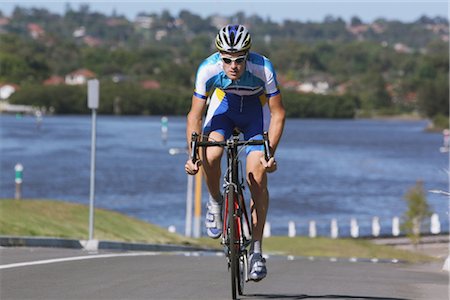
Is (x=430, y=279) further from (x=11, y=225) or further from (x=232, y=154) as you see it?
(x=11, y=225)

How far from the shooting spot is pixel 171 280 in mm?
12477

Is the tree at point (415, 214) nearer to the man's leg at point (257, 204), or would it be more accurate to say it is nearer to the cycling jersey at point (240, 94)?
the man's leg at point (257, 204)

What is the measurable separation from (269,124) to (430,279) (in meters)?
4.38

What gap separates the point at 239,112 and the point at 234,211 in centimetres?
89

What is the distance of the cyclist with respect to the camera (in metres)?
10.7

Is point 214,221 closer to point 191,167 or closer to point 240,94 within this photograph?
point 191,167

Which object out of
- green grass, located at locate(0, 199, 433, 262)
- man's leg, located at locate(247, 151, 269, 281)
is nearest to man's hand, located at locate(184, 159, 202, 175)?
man's leg, located at locate(247, 151, 269, 281)

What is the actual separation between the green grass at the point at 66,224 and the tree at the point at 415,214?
22686mm

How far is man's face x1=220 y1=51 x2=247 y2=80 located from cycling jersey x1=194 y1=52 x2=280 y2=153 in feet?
0.35

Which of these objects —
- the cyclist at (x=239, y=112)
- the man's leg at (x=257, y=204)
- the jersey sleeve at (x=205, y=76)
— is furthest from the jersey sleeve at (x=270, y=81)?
the man's leg at (x=257, y=204)

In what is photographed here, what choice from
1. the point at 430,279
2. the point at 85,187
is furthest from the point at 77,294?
the point at 85,187

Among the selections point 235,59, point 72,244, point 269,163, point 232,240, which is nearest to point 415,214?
point 72,244

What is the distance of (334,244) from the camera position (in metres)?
36.0

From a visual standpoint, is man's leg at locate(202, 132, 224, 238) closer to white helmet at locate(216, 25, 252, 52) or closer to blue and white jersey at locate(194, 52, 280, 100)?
blue and white jersey at locate(194, 52, 280, 100)
